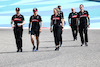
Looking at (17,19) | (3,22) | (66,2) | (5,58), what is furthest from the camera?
(66,2)

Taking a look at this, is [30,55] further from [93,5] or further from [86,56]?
[93,5]

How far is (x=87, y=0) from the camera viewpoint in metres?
41.3

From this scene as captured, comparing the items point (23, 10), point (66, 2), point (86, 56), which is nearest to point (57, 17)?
point (86, 56)

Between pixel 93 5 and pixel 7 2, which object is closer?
pixel 93 5

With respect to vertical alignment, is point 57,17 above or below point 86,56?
above

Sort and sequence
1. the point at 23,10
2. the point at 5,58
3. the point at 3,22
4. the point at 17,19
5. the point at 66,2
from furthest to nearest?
the point at 66,2 < the point at 23,10 < the point at 3,22 < the point at 17,19 < the point at 5,58

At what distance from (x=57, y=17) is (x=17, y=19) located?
5.11 ft

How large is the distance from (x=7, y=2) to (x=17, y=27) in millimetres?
28635

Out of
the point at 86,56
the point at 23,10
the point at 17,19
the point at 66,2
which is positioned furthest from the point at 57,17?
the point at 66,2

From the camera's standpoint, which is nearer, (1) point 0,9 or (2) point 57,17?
(2) point 57,17

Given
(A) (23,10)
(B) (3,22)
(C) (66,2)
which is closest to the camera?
(B) (3,22)

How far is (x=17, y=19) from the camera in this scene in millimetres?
13719

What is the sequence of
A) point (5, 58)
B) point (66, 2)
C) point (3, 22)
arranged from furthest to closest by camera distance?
point (66, 2)
point (3, 22)
point (5, 58)

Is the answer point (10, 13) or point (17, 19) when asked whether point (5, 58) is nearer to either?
point (17, 19)
